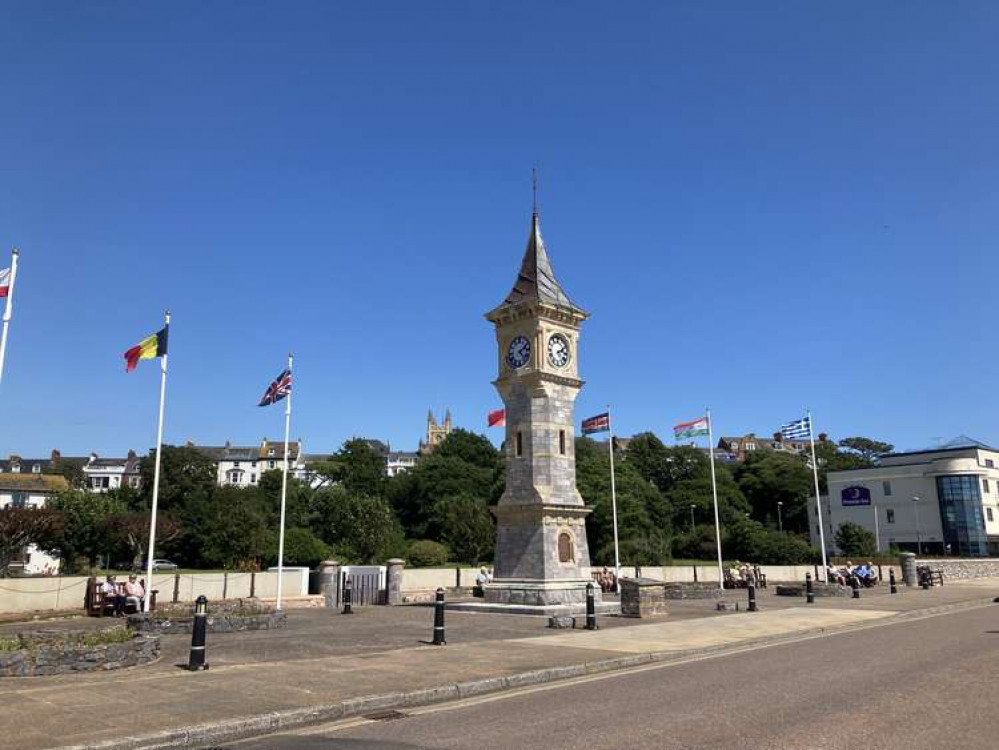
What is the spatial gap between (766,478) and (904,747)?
106049mm

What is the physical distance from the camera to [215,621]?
19.5 meters

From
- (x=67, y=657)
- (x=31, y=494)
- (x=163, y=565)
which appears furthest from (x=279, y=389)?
(x=31, y=494)

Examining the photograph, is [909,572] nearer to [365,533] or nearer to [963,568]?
[963,568]

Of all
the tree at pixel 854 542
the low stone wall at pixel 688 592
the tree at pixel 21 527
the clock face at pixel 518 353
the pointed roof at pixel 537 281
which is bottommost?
the low stone wall at pixel 688 592

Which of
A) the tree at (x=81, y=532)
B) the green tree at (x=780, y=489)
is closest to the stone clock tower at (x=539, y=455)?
the tree at (x=81, y=532)

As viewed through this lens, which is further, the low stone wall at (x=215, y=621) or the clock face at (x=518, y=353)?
the clock face at (x=518, y=353)

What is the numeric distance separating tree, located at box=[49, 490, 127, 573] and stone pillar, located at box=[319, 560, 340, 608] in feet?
128

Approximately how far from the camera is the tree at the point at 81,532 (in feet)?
212

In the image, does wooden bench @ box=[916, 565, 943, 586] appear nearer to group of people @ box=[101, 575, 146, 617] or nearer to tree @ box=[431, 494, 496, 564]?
tree @ box=[431, 494, 496, 564]

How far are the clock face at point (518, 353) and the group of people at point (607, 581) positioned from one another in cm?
1137

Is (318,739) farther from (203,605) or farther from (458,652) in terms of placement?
(458,652)

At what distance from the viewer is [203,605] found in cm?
A: 1298

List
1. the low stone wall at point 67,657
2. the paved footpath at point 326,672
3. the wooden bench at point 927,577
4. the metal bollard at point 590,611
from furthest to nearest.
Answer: the wooden bench at point 927,577 < the metal bollard at point 590,611 < the low stone wall at point 67,657 < the paved footpath at point 326,672

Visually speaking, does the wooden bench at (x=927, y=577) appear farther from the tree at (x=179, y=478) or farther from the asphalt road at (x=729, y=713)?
the tree at (x=179, y=478)
